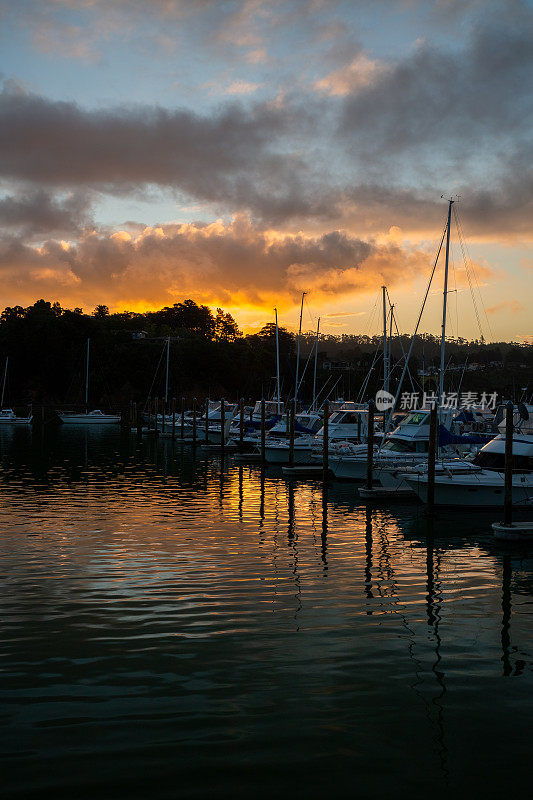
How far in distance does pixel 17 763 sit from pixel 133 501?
2276cm

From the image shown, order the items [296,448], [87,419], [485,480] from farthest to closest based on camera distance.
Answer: [87,419] → [296,448] → [485,480]

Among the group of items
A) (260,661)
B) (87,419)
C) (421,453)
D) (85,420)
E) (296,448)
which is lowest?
(260,661)

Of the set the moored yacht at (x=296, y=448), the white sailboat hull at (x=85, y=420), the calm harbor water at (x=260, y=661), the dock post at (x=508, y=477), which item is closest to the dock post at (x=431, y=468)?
the calm harbor water at (x=260, y=661)

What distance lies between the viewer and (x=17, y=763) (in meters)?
8.54

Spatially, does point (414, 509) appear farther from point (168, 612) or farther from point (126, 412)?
point (126, 412)

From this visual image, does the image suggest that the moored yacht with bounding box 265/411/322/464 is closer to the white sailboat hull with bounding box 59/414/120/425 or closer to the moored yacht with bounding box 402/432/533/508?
the moored yacht with bounding box 402/432/533/508

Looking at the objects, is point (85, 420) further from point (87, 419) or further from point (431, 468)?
point (431, 468)

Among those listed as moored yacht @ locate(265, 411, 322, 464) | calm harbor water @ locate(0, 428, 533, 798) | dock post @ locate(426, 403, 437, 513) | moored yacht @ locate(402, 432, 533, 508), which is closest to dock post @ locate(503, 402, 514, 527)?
calm harbor water @ locate(0, 428, 533, 798)

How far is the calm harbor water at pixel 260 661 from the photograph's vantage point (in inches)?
336

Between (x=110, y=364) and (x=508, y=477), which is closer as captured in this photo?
(x=508, y=477)

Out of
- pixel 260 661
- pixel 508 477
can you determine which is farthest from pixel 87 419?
pixel 260 661

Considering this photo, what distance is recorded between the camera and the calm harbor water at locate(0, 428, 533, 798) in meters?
8.55

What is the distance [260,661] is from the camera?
39.3 ft

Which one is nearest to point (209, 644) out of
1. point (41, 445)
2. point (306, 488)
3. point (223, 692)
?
point (223, 692)
